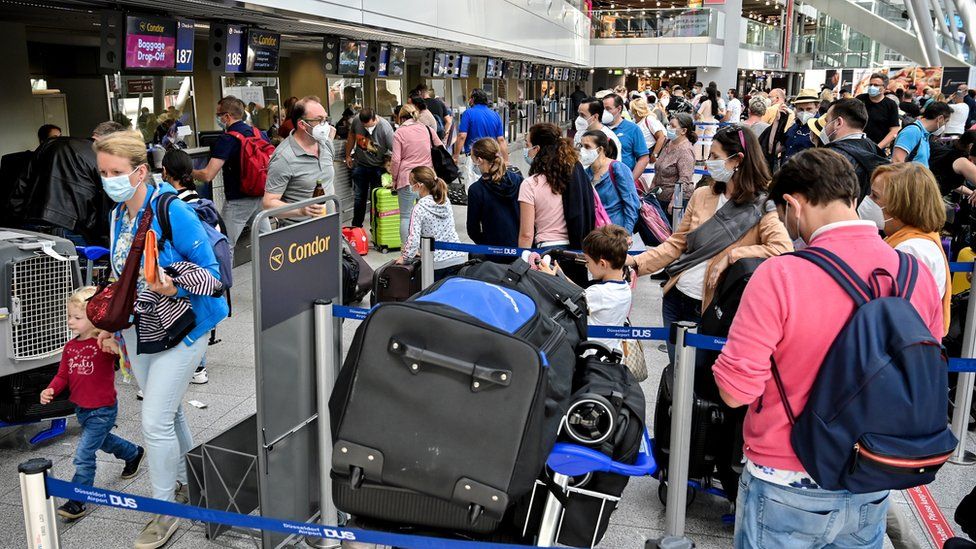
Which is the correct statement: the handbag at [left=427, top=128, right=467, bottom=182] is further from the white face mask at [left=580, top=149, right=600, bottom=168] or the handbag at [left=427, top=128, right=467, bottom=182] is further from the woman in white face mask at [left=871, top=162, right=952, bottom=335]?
the woman in white face mask at [left=871, top=162, right=952, bottom=335]

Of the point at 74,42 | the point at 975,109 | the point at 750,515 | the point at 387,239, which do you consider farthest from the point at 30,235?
the point at 975,109

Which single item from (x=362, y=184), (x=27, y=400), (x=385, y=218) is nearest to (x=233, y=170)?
(x=385, y=218)

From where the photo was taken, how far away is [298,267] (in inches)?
134

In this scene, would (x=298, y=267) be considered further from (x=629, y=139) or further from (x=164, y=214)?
(x=629, y=139)

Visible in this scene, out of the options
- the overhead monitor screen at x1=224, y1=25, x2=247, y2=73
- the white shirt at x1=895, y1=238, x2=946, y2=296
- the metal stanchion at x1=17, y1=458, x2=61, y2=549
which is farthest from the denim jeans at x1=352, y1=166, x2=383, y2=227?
the metal stanchion at x1=17, y1=458, x2=61, y2=549

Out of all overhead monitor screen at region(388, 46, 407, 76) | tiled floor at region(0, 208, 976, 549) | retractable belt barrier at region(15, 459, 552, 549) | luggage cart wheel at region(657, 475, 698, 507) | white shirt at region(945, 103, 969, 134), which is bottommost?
tiled floor at region(0, 208, 976, 549)

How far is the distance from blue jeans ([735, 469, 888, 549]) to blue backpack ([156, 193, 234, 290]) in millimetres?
2495

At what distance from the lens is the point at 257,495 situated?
3.59m

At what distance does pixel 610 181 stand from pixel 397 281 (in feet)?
6.32

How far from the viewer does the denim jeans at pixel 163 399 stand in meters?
3.58

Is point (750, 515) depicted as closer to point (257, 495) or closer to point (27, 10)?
point (257, 495)

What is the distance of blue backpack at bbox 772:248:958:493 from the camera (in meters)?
2.07

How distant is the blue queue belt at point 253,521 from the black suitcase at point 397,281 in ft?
11.3

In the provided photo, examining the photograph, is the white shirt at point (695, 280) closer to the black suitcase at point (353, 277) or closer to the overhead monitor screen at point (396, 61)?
the black suitcase at point (353, 277)
